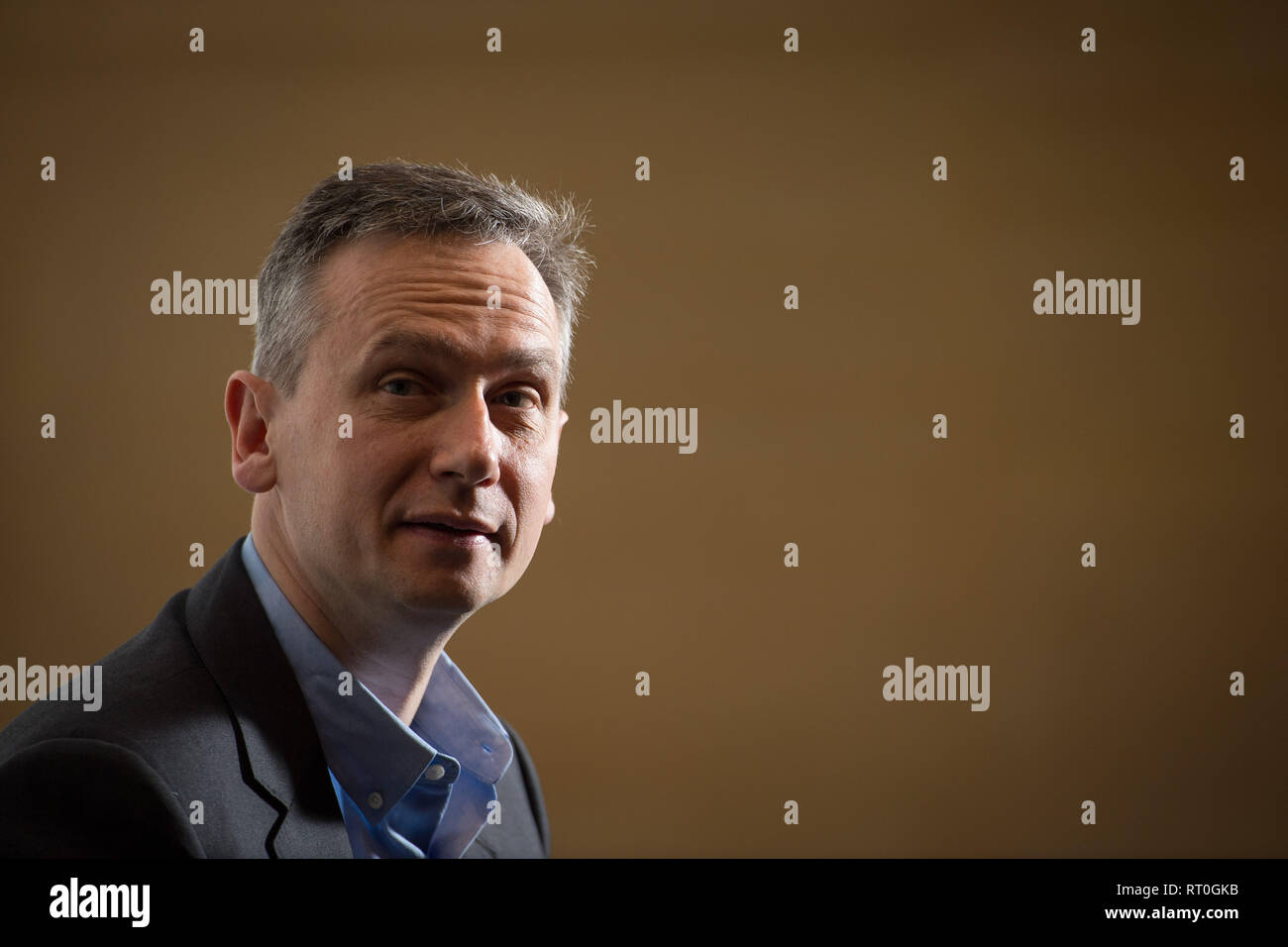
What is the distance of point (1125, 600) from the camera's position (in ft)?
12.4

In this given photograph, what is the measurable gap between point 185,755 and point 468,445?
1.43ft

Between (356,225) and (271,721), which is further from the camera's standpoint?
(356,225)

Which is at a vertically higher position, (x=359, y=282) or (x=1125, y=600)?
(x=359, y=282)

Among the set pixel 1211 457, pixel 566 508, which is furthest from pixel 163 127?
pixel 1211 457

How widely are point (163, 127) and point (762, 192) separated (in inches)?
87.5

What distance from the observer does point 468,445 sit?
3.83 feet

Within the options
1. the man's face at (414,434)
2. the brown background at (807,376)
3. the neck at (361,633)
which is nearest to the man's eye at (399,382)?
the man's face at (414,434)

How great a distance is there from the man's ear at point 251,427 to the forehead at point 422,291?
0.15 metres

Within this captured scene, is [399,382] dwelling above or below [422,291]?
below

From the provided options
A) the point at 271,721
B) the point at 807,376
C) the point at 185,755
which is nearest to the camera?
the point at 185,755

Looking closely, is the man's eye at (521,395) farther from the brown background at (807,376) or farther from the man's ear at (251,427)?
the brown background at (807,376)

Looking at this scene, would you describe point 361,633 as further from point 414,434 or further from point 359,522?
point 414,434

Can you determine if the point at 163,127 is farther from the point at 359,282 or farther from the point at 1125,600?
the point at 1125,600

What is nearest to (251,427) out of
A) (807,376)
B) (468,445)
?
(468,445)
